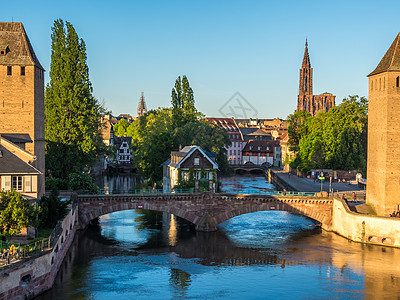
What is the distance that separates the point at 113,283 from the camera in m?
37.0

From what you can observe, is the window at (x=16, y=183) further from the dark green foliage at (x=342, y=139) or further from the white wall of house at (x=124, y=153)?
the white wall of house at (x=124, y=153)

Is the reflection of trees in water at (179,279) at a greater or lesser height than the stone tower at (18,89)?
lesser

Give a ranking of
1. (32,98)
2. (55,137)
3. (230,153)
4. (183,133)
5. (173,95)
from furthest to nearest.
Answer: (230,153), (173,95), (183,133), (55,137), (32,98)

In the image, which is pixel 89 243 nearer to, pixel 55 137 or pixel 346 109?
pixel 55 137

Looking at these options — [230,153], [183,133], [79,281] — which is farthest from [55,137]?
[230,153]

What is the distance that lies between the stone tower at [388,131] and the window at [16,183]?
3442 centimetres

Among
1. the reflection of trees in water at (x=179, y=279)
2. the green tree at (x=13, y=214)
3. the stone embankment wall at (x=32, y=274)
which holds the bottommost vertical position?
Result: the reflection of trees in water at (x=179, y=279)

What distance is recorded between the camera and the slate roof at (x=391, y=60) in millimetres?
51906

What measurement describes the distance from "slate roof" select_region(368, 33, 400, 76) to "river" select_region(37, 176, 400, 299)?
17590 mm

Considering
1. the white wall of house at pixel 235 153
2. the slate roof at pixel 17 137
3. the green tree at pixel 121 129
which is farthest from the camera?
the green tree at pixel 121 129

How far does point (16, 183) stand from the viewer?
39.2 metres

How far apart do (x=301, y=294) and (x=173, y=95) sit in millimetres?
64986

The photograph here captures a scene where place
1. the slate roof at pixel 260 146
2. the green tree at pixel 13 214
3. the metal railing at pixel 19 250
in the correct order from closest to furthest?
1. the metal railing at pixel 19 250
2. the green tree at pixel 13 214
3. the slate roof at pixel 260 146

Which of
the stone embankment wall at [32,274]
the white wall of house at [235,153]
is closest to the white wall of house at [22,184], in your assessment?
the stone embankment wall at [32,274]
